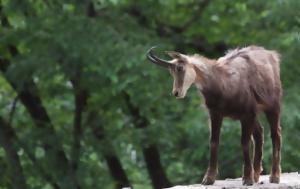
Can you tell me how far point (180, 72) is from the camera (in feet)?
17.2

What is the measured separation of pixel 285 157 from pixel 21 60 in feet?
12.7

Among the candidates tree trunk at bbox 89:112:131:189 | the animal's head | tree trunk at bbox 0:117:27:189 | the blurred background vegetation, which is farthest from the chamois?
tree trunk at bbox 0:117:27:189

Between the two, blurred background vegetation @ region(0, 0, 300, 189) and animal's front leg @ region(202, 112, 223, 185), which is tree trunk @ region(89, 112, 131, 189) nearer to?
blurred background vegetation @ region(0, 0, 300, 189)

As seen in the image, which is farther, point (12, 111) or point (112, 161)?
point (112, 161)

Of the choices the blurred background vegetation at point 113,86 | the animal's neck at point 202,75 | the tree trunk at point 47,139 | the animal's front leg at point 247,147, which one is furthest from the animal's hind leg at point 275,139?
the tree trunk at point 47,139

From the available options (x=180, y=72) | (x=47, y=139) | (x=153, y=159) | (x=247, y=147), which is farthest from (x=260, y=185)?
(x=153, y=159)

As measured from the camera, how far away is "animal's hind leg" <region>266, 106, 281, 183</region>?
241 inches

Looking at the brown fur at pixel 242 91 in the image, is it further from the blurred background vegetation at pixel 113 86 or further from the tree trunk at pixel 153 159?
the tree trunk at pixel 153 159

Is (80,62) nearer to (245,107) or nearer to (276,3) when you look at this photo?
(276,3)

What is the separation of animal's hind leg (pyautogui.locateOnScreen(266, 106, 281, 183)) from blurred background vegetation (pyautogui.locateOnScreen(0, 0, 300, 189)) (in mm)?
4036

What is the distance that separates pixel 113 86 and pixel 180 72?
6234mm

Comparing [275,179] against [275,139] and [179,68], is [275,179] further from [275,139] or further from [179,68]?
[179,68]

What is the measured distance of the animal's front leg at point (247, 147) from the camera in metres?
5.75

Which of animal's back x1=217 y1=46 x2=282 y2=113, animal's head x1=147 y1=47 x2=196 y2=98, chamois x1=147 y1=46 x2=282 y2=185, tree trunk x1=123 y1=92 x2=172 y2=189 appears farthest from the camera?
tree trunk x1=123 y1=92 x2=172 y2=189
